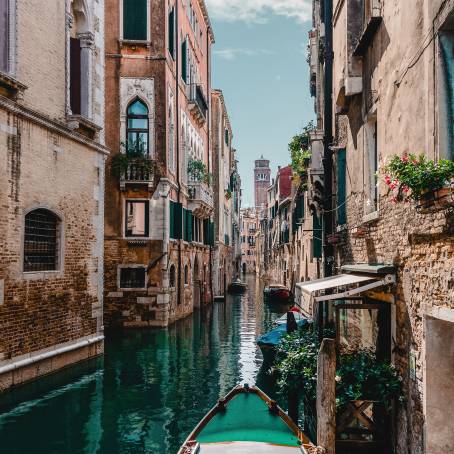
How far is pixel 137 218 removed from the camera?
67.4ft

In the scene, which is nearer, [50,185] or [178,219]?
[50,185]

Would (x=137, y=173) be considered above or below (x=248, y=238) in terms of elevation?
Result: below

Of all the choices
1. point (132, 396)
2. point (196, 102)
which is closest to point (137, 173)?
point (196, 102)

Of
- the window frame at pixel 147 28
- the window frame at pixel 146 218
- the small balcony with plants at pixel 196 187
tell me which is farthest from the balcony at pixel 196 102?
the window frame at pixel 146 218

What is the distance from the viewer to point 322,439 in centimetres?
Result: 587

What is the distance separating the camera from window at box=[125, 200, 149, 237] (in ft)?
62.0

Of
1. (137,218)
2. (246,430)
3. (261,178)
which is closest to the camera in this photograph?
(246,430)

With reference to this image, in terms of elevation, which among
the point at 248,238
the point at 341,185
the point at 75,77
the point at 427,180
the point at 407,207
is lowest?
the point at 407,207

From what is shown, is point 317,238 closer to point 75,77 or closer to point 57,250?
Answer: point 57,250

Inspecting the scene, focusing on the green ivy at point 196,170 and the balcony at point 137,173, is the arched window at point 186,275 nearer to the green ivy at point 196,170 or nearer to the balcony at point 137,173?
the green ivy at point 196,170

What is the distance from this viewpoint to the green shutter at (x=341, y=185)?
10.4 metres

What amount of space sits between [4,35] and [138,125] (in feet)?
32.1

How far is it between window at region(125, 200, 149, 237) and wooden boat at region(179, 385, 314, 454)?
12149 millimetres

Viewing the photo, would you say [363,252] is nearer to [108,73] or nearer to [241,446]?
[241,446]
